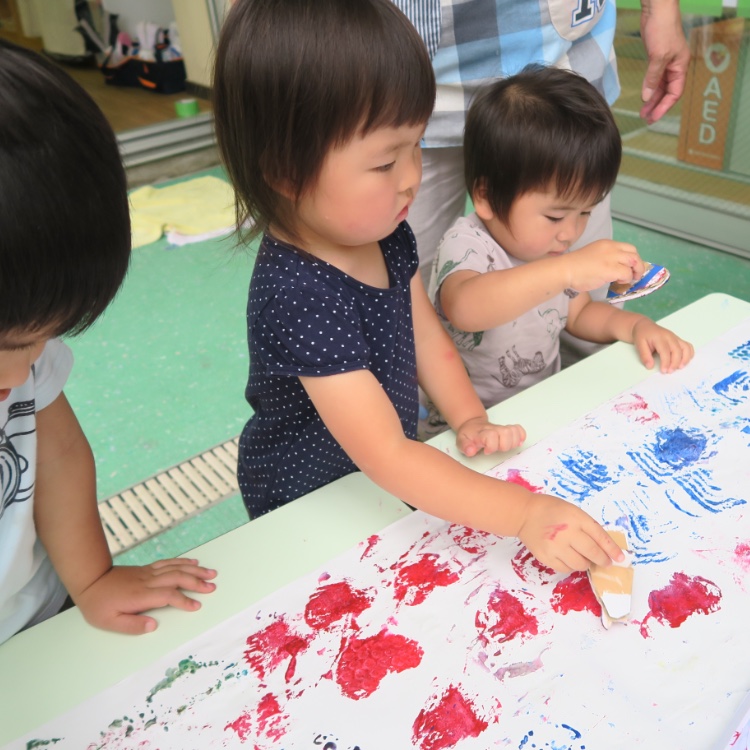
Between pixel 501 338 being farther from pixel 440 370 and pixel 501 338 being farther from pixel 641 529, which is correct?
pixel 641 529

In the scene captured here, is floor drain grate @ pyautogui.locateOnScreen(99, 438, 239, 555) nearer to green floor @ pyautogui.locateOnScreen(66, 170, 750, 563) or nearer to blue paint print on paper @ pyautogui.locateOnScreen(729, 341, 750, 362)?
green floor @ pyautogui.locateOnScreen(66, 170, 750, 563)

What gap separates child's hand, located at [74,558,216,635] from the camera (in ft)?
1.84

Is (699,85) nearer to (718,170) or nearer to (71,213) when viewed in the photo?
(718,170)

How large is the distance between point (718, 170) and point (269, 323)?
1941 mm

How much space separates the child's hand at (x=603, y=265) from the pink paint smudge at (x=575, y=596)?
0.31 m

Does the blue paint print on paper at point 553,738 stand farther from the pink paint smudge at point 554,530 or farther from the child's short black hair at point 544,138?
the child's short black hair at point 544,138

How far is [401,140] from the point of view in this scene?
598mm

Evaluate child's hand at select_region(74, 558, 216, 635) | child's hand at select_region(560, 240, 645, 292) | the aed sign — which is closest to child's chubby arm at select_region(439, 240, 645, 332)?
child's hand at select_region(560, 240, 645, 292)

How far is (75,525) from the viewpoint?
0.66m

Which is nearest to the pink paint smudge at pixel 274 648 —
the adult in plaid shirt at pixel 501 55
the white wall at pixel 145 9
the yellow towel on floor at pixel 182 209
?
the adult in plaid shirt at pixel 501 55

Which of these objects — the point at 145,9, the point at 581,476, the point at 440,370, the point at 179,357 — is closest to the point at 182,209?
the point at 179,357

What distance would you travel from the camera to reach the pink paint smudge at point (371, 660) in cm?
51

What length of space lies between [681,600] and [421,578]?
0.66ft

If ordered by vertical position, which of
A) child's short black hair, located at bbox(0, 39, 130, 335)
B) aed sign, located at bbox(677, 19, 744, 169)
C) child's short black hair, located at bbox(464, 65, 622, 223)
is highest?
child's short black hair, located at bbox(0, 39, 130, 335)
